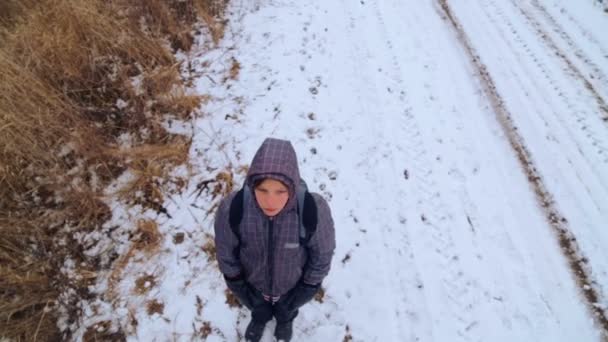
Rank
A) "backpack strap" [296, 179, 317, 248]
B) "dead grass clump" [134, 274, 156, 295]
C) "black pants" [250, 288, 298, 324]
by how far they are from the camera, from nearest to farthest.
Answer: "backpack strap" [296, 179, 317, 248]
"black pants" [250, 288, 298, 324]
"dead grass clump" [134, 274, 156, 295]

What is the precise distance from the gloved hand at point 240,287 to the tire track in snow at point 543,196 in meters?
2.74

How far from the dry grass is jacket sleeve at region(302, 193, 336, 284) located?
186 cm

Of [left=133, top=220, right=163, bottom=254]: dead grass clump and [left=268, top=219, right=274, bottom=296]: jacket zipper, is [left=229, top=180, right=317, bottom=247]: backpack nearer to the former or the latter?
[left=268, top=219, right=274, bottom=296]: jacket zipper

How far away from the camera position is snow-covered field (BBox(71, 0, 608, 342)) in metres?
2.99

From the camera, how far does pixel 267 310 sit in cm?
267

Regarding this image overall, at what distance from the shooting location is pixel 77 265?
3193 millimetres

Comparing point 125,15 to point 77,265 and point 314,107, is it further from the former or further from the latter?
point 77,265

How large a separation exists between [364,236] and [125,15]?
4.00m

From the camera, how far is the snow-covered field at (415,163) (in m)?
2.99

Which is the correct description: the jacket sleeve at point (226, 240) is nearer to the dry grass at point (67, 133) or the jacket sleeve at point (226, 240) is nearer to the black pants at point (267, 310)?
the black pants at point (267, 310)

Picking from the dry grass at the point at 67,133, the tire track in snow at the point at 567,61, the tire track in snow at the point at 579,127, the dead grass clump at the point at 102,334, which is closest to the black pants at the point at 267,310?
the dead grass clump at the point at 102,334

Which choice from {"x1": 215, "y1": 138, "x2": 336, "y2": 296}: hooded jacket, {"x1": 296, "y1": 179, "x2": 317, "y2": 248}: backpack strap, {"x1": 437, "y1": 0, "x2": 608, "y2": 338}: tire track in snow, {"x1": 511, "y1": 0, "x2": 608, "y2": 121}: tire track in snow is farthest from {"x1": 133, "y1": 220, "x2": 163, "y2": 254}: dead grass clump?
{"x1": 511, "y1": 0, "x2": 608, "y2": 121}: tire track in snow

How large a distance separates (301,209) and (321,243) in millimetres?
250

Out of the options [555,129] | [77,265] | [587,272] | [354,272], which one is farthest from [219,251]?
[555,129]
